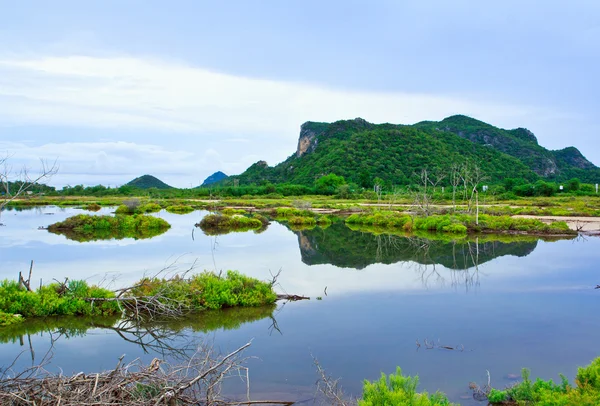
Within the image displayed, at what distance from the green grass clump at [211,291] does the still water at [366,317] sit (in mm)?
396

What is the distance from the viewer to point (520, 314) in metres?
12.2

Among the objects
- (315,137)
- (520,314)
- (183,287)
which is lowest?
(520,314)

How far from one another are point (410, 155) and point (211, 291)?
79.0 m

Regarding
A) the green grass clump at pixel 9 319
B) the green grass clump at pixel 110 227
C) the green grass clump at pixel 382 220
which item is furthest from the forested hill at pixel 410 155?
the green grass clump at pixel 9 319

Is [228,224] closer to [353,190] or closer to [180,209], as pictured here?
[180,209]

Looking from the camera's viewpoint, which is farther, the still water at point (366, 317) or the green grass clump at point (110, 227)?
the green grass clump at point (110, 227)

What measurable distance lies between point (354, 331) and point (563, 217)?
3160cm

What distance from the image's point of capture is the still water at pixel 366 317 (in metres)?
8.71

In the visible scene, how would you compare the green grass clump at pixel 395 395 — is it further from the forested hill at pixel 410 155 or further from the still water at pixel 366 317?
the forested hill at pixel 410 155

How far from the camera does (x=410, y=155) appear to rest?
287 feet

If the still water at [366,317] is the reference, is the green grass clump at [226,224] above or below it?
above

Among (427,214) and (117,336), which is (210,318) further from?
(427,214)

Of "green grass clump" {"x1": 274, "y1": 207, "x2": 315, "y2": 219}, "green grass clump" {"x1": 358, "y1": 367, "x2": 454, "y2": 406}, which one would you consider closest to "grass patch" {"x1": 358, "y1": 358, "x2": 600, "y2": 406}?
"green grass clump" {"x1": 358, "y1": 367, "x2": 454, "y2": 406}

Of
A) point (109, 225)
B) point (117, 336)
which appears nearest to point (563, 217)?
point (109, 225)
